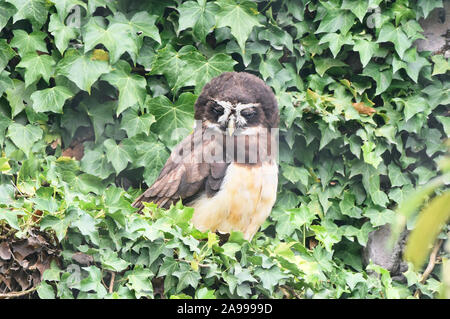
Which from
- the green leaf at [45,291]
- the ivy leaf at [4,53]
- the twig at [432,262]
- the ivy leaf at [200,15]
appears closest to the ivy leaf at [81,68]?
the ivy leaf at [4,53]

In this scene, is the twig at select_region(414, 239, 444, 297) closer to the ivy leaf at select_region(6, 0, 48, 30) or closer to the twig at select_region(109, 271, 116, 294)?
the twig at select_region(109, 271, 116, 294)

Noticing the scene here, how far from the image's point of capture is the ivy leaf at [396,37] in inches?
155

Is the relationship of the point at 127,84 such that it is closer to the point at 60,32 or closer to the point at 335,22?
the point at 60,32

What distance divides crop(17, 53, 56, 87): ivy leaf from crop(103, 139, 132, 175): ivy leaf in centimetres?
56

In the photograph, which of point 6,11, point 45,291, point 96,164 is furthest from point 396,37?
point 45,291

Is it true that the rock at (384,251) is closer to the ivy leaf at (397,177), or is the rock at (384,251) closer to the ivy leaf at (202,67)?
the ivy leaf at (397,177)

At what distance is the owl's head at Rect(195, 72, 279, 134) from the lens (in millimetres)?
3193

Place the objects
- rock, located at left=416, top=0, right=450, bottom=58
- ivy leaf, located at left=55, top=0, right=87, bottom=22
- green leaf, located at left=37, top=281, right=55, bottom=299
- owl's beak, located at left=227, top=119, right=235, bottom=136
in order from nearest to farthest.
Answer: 1. green leaf, located at left=37, top=281, right=55, bottom=299
2. owl's beak, located at left=227, top=119, right=235, bottom=136
3. ivy leaf, located at left=55, top=0, right=87, bottom=22
4. rock, located at left=416, top=0, right=450, bottom=58

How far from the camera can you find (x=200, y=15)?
152 inches

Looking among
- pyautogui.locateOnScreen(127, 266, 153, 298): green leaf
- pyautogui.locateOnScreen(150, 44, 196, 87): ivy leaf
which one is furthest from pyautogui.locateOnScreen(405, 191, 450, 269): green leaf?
pyautogui.locateOnScreen(150, 44, 196, 87): ivy leaf

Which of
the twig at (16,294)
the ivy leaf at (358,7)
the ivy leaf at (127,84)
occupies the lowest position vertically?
the twig at (16,294)

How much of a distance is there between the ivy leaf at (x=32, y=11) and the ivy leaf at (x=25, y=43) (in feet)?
0.26

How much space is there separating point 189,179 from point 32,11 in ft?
5.11

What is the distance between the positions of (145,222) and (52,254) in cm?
38
